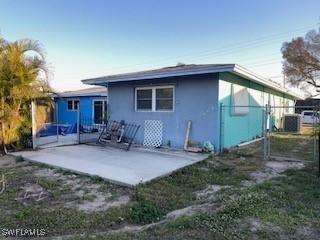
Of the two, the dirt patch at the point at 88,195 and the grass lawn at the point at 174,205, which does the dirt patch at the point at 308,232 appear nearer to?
the grass lawn at the point at 174,205

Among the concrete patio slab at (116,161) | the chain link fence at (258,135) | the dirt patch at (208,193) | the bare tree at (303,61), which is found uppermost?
the bare tree at (303,61)

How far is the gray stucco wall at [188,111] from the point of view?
9.55 meters

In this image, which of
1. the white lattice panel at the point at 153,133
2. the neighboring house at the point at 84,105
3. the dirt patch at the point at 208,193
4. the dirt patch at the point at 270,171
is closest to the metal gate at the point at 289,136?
the dirt patch at the point at 270,171

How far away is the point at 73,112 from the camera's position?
20.8 metres

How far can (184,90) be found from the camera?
10109mm

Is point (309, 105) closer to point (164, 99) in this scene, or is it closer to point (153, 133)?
point (164, 99)

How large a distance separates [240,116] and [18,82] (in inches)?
320

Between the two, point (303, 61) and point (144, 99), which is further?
point (303, 61)

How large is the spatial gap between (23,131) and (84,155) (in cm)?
264

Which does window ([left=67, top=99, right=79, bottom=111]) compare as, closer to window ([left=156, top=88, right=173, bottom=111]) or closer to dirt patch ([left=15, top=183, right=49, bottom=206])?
window ([left=156, top=88, right=173, bottom=111])

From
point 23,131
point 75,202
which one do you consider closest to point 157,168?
point 75,202

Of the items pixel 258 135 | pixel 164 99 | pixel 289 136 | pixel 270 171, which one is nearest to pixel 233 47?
pixel 289 136

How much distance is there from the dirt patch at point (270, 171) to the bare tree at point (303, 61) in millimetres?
28151

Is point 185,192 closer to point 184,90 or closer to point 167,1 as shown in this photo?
point 184,90
